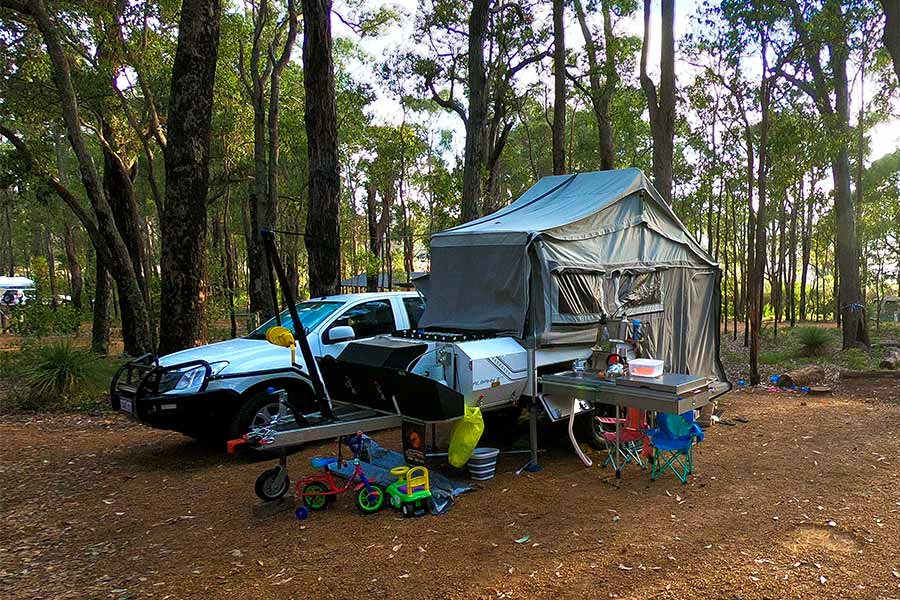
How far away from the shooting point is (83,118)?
48.8ft

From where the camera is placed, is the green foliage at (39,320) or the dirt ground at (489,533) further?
the green foliage at (39,320)

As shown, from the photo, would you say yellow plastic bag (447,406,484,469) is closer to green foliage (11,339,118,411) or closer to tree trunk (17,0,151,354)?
green foliage (11,339,118,411)

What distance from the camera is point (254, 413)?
20.2 feet

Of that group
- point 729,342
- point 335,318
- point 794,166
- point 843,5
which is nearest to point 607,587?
point 335,318

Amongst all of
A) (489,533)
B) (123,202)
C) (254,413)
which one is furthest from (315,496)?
(123,202)

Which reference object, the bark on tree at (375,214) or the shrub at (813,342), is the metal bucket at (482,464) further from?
the bark on tree at (375,214)

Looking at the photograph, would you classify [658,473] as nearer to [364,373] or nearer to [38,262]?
[364,373]

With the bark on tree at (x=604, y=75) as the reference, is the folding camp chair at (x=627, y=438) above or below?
below

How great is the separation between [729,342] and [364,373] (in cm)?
1959

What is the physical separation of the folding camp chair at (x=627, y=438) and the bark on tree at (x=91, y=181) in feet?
24.6

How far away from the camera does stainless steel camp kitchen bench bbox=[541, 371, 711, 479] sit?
4.84m

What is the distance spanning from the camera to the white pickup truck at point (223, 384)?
19.4 ft

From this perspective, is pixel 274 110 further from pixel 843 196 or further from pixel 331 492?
pixel 843 196

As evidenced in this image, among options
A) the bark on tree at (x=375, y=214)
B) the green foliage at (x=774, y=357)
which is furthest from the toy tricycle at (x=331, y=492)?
the bark on tree at (x=375, y=214)
